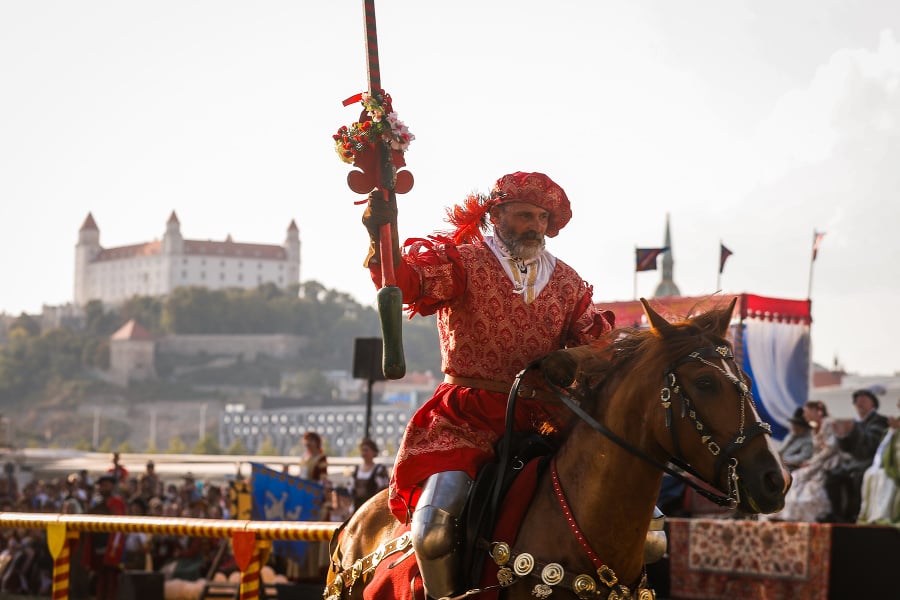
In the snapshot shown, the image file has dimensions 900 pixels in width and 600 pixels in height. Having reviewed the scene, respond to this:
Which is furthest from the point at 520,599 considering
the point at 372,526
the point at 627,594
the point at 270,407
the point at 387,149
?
the point at 270,407

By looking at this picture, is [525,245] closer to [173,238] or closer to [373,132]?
[373,132]

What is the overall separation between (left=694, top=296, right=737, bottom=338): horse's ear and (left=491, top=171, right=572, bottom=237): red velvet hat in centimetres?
93

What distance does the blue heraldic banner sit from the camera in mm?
12633

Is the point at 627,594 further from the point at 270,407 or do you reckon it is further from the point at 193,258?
the point at 193,258

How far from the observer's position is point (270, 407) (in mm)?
127500

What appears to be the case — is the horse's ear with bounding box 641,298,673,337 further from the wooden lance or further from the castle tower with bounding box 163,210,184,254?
the castle tower with bounding box 163,210,184,254

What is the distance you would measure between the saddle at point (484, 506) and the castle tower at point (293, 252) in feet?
552

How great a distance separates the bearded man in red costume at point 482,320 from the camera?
454 cm

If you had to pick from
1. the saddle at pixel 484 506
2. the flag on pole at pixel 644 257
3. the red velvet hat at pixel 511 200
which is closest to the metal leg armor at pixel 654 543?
the saddle at pixel 484 506

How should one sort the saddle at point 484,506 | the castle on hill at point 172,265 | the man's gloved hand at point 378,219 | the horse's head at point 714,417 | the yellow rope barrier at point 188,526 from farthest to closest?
the castle on hill at point 172,265 < the yellow rope barrier at point 188,526 < the man's gloved hand at point 378,219 < the saddle at point 484,506 < the horse's head at point 714,417

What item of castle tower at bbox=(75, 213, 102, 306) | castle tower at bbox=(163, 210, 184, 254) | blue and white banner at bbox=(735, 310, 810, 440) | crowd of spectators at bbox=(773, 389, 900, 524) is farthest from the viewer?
castle tower at bbox=(75, 213, 102, 306)

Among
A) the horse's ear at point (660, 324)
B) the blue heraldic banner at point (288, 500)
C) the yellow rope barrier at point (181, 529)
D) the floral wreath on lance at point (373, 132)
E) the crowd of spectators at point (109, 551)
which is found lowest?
the crowd of spectators at point (109, 551)

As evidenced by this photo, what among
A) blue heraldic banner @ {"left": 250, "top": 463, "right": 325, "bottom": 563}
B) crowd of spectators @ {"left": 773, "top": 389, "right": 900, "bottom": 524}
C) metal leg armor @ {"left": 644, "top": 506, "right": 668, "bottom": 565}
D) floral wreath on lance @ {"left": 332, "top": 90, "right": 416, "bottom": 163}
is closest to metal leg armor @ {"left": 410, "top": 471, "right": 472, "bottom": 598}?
metal leg armor @ {"left": 644, "top": 506, "right": 668, "bottom": 565}

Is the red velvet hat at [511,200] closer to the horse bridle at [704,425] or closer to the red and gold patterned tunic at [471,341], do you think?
the red and gold patterned tunic at [471,341]
